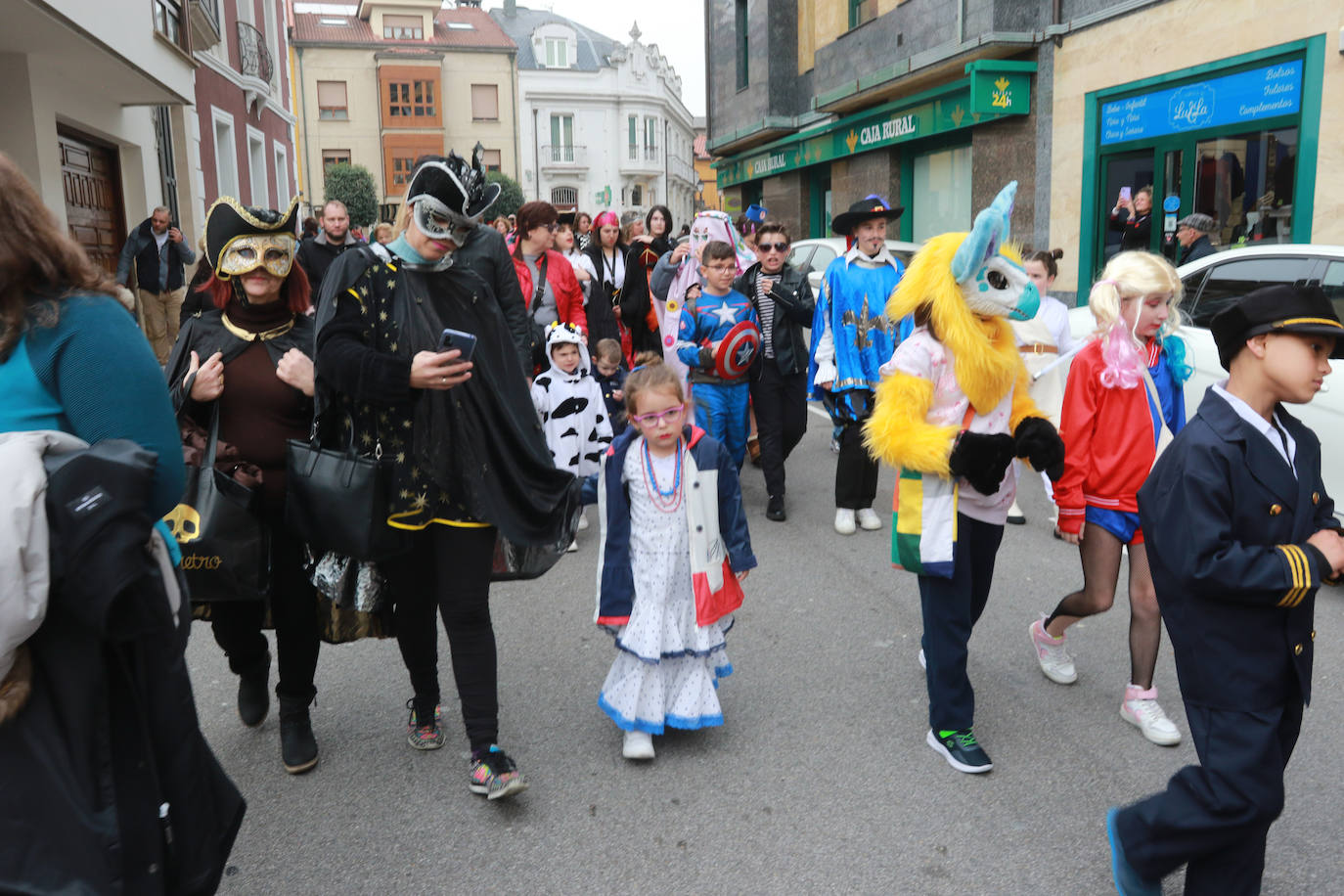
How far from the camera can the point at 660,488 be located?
376cm

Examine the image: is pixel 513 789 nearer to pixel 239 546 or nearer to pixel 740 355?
pixel 239 546

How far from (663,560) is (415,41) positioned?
194 ft

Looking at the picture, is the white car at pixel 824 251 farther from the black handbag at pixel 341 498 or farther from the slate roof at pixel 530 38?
the slate roof at pixel 530 38

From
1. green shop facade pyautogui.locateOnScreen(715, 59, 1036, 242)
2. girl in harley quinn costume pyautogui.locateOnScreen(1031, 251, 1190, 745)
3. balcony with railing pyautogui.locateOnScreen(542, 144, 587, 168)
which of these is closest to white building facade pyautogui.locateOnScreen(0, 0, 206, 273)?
girl in harley quinn costume pyautogui.locateOnScreen(1031, 251, 1190, 745)

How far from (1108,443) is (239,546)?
291 centimetres

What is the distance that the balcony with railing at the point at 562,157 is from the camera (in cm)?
6438

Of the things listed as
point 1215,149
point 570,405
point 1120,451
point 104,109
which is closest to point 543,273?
point 570,405

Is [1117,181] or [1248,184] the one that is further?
[1117,181]

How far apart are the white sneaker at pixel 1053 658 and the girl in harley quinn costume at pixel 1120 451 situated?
355mm

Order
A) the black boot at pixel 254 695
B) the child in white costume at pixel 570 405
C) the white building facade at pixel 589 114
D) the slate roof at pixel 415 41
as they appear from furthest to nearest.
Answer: the white building facade at pixel 589 114 → the slate roof at pixel 415 41 → the child in white costume at pixel 570 405 → the black boot at pixel 254 695

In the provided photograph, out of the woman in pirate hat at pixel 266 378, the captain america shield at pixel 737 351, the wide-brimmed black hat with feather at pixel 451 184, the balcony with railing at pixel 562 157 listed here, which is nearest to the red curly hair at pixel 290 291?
the woman in pirate hat at pixel 266 378

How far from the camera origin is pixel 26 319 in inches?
77.1

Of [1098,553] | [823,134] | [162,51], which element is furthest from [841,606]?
[823,134]

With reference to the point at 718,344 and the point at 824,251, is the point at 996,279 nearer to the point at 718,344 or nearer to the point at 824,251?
the point at 718,344
